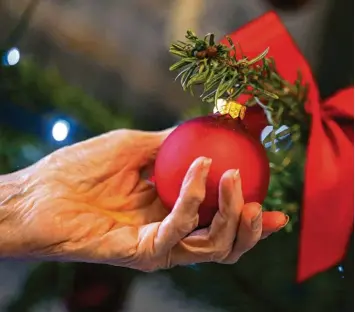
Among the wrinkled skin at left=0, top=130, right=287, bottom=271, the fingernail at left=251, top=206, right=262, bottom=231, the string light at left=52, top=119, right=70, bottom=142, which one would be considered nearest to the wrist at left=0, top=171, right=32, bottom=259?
the wrinkled skin at left=0, top=130, right=287, bottom=271

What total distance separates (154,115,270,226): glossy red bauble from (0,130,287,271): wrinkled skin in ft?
0.05

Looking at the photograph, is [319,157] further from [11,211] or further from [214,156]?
[11,211]

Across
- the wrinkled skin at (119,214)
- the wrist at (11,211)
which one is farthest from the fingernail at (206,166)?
the wrist at (11,211)

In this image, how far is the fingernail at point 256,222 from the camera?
46cm

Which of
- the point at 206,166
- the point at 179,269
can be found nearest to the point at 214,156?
the point at 206,166

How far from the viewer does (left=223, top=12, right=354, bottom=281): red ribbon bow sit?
1.99 feet

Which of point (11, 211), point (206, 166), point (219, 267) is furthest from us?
point (219, 267)

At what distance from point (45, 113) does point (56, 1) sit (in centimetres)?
19

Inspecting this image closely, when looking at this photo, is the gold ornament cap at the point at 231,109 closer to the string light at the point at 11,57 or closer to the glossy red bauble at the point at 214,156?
the glossy red bauble at the point at 214,156

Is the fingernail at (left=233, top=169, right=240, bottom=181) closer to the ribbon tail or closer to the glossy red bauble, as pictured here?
the glossy red bauble

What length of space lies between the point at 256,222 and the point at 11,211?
241 mm

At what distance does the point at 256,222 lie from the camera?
1.51 feet

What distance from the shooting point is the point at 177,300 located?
2.46 ft

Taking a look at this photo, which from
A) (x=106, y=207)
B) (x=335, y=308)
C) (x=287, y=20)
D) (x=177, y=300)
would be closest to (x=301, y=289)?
(x=335, y=308)
